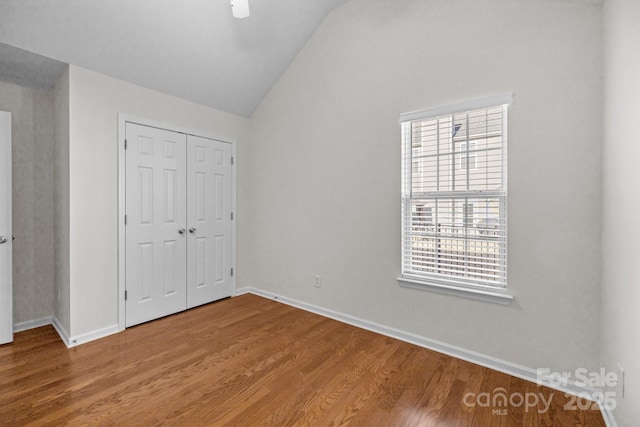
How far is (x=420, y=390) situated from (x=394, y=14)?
3.22 m

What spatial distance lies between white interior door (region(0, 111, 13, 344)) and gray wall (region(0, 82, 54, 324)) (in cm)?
38

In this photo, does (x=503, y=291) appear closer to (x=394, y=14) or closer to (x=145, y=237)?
(x=394, y=14)

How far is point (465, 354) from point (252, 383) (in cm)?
172

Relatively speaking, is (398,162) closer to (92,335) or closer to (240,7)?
(240,7)

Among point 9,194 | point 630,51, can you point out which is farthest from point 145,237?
point 630,51

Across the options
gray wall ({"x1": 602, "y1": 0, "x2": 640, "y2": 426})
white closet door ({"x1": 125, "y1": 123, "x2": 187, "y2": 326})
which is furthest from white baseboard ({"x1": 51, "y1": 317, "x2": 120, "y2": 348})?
gray wall ({"x1": 602, "y1": 0, "x2": 640, "y2": 426})

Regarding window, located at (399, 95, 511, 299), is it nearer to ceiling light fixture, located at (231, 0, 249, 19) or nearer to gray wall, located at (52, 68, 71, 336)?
ceiling light fixture, located at (231, 0, 249, 19)

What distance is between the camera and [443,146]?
2609 millimetres

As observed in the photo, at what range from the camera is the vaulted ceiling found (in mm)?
2398

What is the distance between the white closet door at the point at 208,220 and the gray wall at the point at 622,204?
3.68 m

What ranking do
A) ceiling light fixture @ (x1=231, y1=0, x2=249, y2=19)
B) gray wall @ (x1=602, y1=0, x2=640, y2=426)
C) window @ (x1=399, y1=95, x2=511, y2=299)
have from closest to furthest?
1. gray wall @ (x1=602, y1=0, x2=640, y2=426)
2. ceiling light fixture @ (x1=231, y1=0, x2=249, y2=19)
3. window @ (x1=399, y1=95, x2=511, y2=299)

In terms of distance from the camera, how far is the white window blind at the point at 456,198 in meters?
2.36

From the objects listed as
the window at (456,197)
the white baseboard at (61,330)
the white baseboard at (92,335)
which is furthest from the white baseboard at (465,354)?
the white baseboard at (61,330)

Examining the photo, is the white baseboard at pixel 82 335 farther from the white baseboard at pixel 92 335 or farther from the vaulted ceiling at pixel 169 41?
the vaulted ceiling at pixel 169 41
